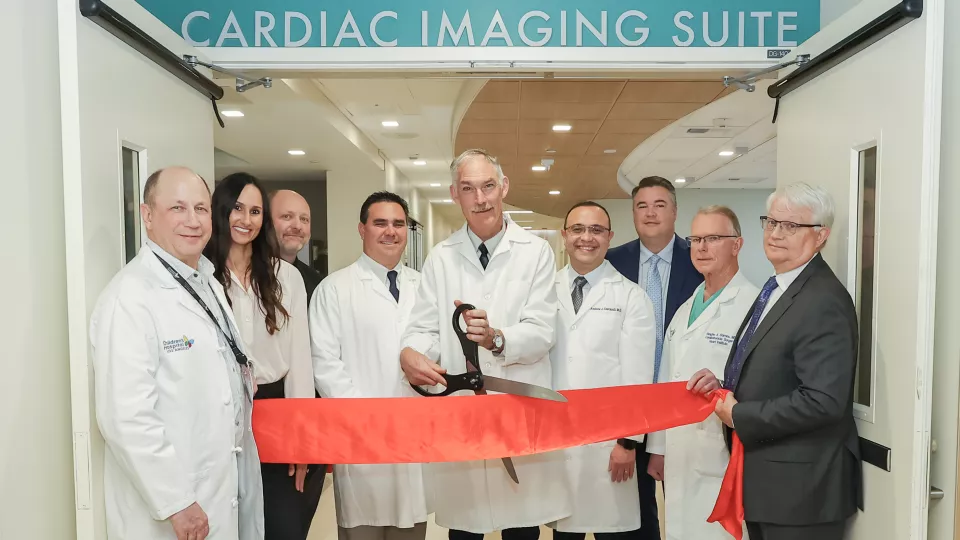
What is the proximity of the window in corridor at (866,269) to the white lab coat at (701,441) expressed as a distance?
454 mm

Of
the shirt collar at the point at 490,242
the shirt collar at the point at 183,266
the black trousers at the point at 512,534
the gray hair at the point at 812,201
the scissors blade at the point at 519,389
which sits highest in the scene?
the gray hair at the point at 812,201

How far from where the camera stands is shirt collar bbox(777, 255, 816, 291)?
2277 millimetres

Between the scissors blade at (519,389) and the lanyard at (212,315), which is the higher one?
the lanyard at (212,315)

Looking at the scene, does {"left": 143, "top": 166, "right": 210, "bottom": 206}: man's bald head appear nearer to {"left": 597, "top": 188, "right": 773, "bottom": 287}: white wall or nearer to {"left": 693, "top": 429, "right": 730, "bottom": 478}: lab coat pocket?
{"left": 693, "top": 429, "right": 730, "bottom": 478}: lab coat pocket

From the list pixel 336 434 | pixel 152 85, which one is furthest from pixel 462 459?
pixel 152 85

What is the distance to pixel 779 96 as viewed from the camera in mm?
3041

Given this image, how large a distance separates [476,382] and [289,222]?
69.4 inches

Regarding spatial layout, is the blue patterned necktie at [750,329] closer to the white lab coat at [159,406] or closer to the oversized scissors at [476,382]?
the oversized scissors at [476,382]

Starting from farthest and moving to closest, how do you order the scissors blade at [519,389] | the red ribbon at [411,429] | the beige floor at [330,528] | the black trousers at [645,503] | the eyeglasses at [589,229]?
the beige floor at [330,528]
the black trousers at [645,503]
the eyeglasses at [589,229]
the red ribbon at [411,429]
the scissors blade at [519,389]

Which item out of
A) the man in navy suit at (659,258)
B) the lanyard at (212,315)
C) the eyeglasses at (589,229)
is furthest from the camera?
the man in navy suit at (659,258)

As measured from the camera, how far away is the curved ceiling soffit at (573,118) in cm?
589

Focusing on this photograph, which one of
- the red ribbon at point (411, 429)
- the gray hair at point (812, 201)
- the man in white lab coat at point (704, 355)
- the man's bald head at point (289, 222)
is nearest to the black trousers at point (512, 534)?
the red ribbon at point (411, 429)

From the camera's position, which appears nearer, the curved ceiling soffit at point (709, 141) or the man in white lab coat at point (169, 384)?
the man in white lab coat at point (169, 384)

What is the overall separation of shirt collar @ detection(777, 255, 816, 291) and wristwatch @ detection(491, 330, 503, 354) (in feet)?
3.25
